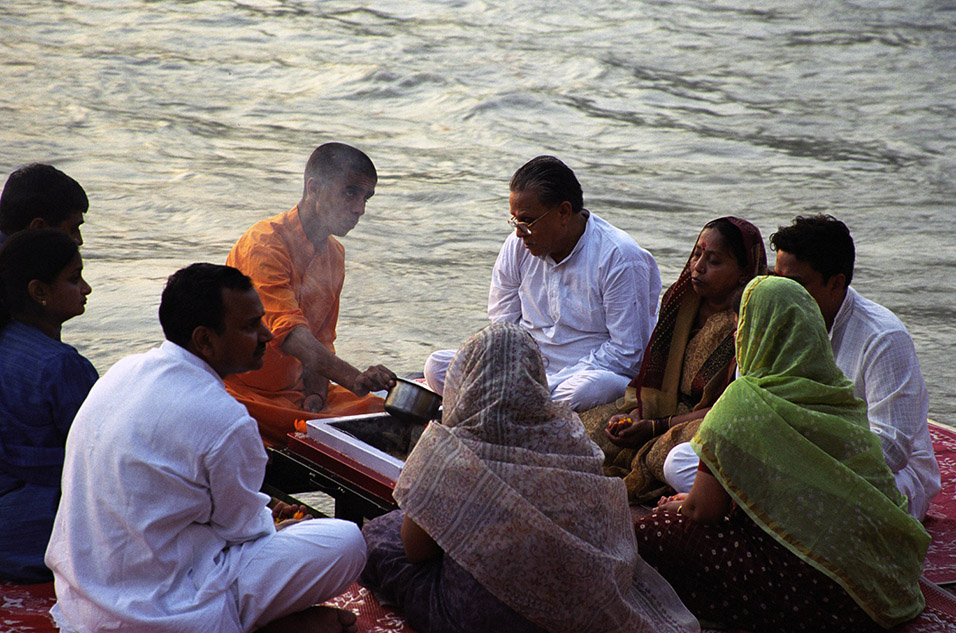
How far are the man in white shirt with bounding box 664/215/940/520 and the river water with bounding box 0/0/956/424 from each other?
2.81 meters

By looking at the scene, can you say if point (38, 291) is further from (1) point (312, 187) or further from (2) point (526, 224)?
(2) point (526, 224)

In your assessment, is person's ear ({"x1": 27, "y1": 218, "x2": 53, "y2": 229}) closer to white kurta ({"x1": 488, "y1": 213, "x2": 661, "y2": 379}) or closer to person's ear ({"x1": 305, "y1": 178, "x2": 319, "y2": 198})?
person's ear ({"x1": 305, "y1": 178, "x2": 319, "y2": 198})

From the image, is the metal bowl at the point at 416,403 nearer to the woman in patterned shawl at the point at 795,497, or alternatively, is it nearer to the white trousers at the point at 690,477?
the white trousers at the point at 690,477

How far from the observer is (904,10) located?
18.2 metres

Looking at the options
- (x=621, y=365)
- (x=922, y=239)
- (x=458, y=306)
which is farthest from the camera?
(x=922, y=239)

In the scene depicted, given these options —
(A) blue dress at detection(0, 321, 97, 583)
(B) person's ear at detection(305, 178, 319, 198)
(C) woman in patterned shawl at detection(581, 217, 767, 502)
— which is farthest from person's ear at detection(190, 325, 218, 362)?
(B) person's ear at detection(305, 178, 319, 198)

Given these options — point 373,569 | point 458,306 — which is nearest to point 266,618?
point 373,569

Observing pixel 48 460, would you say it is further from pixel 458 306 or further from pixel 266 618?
pixel 458 306

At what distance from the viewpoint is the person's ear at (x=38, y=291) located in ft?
10.2

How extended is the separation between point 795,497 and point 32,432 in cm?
224

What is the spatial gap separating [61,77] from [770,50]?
10705 mm

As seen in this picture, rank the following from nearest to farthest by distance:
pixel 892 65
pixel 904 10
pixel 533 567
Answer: pixel 533 567 → pixel 892 65 → pixel 904 10

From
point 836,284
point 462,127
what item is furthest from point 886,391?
point 462,127

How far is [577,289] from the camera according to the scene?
4.49 meters
